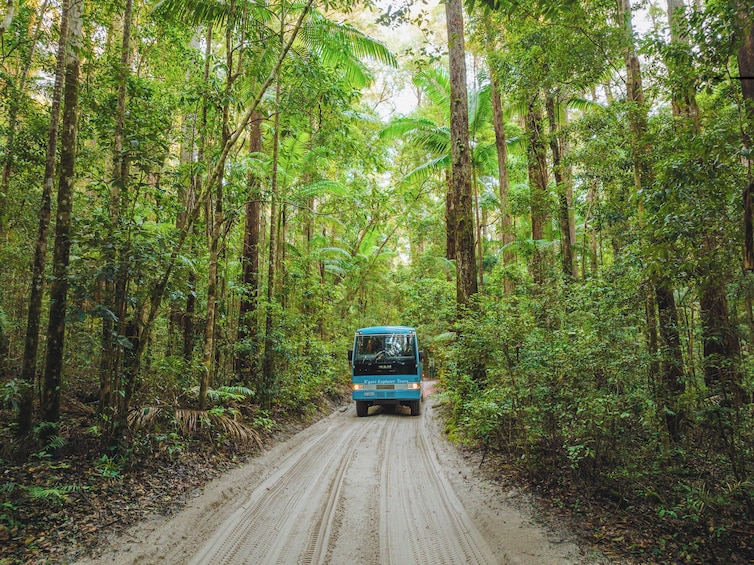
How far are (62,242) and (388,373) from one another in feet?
28.1

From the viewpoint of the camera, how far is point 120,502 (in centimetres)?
468

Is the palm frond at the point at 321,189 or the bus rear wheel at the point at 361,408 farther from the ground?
the palm frond at the point at 321,189

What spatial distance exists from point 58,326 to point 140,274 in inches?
46.2

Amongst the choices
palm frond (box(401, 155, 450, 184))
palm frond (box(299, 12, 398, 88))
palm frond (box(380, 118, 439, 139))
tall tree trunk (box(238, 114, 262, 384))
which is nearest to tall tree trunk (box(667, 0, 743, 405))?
tall tree trunk (box(238, 114, 262, 384))

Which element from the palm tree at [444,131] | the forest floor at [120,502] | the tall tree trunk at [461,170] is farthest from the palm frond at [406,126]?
the forest floor at [120,502]

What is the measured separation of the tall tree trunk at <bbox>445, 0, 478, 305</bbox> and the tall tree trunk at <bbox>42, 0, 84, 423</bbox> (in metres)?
7.42

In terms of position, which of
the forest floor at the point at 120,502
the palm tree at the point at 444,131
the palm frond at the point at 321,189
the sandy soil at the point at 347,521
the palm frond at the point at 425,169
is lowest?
the sandy soil at the point at 347,521

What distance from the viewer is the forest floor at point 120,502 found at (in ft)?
12.3

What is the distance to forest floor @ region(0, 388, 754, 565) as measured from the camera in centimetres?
376

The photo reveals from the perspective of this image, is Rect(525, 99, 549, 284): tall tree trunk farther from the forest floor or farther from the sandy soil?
the forest floor

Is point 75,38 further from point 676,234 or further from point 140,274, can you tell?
point 676,234

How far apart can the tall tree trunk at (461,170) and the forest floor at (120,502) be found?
4.90 meters

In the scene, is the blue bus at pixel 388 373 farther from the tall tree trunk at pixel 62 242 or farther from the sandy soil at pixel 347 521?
the tall tree trunk at pixel 62 242

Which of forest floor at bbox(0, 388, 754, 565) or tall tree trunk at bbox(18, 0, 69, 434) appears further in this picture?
tall tree trunk at bbox(18, 0, 69, 434)
